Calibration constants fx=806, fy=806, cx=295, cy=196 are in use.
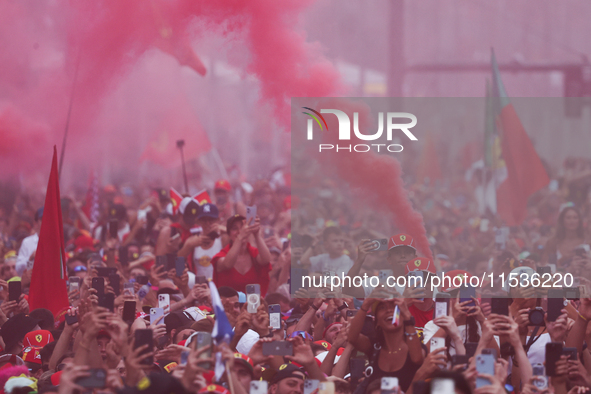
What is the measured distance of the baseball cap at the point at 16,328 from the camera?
21.3 feet

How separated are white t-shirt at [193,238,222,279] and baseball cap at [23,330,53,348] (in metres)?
2.85

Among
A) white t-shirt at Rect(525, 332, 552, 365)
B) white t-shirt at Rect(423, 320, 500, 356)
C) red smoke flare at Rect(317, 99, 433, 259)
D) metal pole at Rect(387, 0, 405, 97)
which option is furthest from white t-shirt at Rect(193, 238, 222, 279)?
metal pole at Rect(387, 0, 405, 97)

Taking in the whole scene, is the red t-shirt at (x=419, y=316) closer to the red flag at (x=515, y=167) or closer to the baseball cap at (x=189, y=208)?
the baseball cap at (x=189, y=208)

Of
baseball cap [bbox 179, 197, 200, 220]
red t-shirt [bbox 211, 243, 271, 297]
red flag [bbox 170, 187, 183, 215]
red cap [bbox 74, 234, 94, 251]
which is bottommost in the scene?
red t-shirt [bbox 211, 243, 271, 297]

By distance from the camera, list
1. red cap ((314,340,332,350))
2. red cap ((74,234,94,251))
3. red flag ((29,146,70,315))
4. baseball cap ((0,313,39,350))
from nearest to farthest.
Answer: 1. red cap ((314,340,332,350))
2. baseball cap ((0,313,39,350))
3. red flag ((29,146,70,315))
4. red cap ((74,234,94,251))

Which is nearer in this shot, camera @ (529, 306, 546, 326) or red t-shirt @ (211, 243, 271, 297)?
camera @ (529, 306, 546, 326)

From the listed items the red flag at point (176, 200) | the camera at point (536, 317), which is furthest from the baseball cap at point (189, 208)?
the camera at point (536, 317)

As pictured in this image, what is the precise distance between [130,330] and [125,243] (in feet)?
19.7

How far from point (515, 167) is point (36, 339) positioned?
805 cm

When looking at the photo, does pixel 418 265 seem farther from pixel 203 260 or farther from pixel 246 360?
pixel 203 260

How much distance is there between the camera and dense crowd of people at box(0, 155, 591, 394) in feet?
15.3

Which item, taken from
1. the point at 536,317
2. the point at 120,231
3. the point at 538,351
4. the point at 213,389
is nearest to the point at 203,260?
the point at 120,231

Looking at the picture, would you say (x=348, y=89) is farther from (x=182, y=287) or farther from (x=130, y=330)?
(x=130, y=330)

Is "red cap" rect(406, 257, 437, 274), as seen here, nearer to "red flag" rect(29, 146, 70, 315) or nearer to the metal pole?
"red flag" rect(29, 146, 70, 315)
